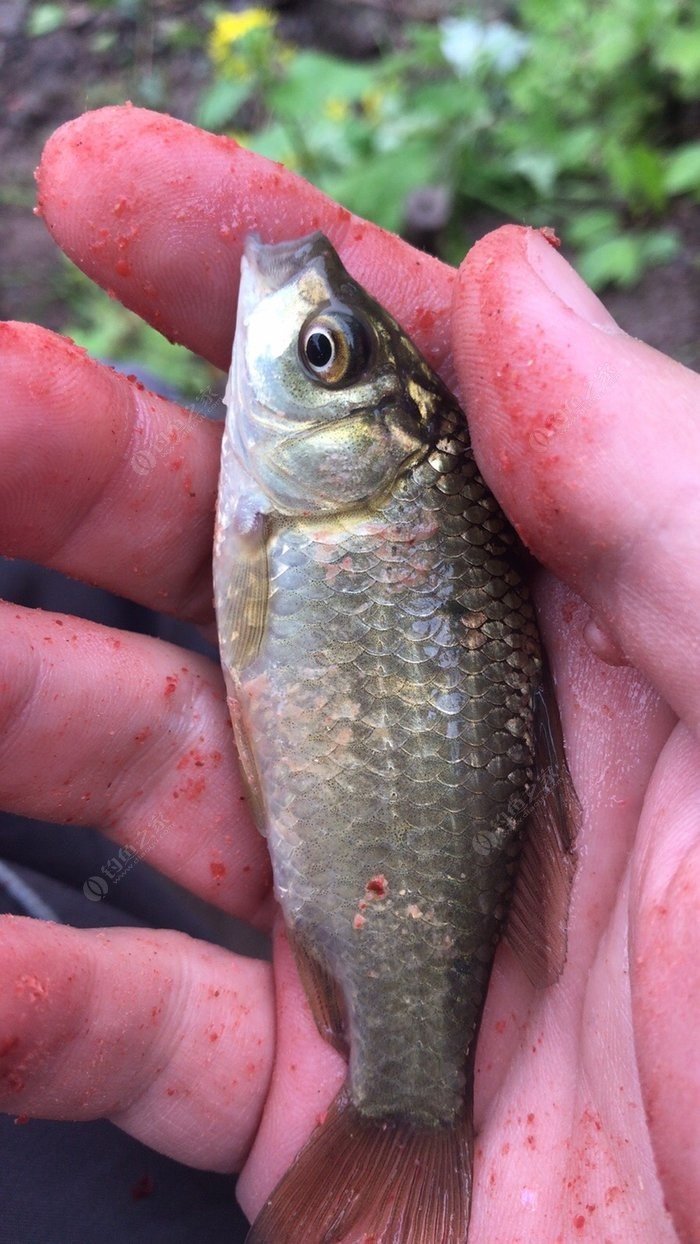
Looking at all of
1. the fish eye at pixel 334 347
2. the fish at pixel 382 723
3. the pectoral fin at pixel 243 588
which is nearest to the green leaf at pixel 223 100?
the fish at pixel 382 723

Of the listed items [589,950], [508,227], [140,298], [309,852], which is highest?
[508,227]

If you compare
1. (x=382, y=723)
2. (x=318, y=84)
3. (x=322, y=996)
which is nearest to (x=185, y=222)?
(x=382, y=723)

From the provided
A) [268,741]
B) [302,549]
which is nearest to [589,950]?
[268,741]

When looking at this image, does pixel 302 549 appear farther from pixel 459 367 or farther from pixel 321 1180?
pixel 321 1180

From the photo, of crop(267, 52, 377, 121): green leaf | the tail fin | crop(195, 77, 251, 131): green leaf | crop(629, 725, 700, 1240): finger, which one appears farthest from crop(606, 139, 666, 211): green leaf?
the tail fin

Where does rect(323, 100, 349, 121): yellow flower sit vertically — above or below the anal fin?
above

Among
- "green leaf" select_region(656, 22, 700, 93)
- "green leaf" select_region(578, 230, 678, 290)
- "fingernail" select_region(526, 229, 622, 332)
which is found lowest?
"fingernail" select_region(526, 229, 622, 332)

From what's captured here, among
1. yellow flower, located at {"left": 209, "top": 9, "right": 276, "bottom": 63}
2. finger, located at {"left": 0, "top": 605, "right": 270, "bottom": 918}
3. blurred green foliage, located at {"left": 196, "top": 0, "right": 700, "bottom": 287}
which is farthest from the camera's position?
blurred green foliage, located at {"left": 196, "top": 0, "right": 700, "bottom": 287}

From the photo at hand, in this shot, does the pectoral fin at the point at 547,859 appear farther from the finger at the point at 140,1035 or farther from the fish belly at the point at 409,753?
the finger at the point at 140,1035

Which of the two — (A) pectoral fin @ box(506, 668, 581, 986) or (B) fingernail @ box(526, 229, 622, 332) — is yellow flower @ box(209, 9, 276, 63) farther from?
(A) pectoral fin @ box(506, 668, 581, 986)
